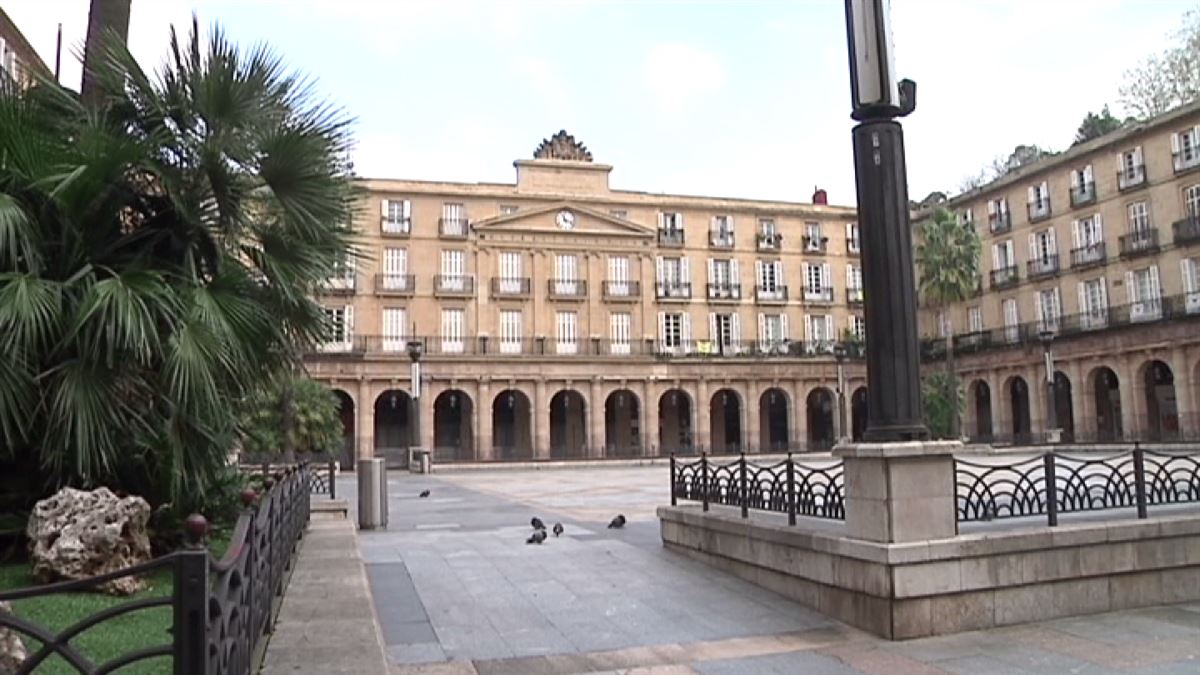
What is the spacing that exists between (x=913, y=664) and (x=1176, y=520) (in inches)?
127

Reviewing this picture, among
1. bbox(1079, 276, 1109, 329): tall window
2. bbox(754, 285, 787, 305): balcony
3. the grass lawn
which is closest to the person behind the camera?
the grass lawn

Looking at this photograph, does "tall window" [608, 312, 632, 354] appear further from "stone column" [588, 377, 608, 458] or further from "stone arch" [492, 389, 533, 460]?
"stone arch" [492, 389, 533, 460]

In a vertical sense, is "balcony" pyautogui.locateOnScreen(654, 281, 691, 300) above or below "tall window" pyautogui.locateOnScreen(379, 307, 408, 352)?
above

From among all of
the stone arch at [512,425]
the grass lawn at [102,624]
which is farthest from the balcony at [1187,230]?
the grass lawn at [102,624]

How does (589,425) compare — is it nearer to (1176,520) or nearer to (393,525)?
(393,525)

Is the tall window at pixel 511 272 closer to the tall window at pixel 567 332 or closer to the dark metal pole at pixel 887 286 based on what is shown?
the tall window at pixel 567 332

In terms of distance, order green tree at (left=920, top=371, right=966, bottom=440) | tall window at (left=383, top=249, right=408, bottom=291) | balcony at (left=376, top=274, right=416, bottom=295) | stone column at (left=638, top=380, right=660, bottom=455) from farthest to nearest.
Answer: stone column at (left=638, top=380, right=660, bottom=455) < tall window at (left=383, top=249, right=408, bottom=291) < balcony at (left=376, top=274, right=416, bottom=295) < green tree at (left=920, top=371, right=966, bottom=440)

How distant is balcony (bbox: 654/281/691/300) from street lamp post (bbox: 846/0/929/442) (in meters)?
45.8

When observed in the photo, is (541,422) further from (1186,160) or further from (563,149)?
(1186,160)

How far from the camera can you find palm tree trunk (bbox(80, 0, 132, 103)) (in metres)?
8.06

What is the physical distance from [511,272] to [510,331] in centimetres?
340

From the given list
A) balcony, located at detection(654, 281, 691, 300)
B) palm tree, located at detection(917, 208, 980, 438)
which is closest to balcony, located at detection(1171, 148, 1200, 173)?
palm tree, located at detection(917, 208, 980, 438)

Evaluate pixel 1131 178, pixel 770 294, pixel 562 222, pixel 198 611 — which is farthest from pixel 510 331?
pixel 198 611

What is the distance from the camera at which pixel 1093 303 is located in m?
45.2
